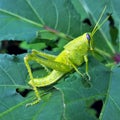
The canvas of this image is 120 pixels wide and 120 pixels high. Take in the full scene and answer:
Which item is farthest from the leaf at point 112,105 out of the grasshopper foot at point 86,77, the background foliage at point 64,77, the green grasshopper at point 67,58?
the green grasshopper at point 67,58

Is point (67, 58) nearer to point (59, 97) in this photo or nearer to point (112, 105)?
point (59, 97)

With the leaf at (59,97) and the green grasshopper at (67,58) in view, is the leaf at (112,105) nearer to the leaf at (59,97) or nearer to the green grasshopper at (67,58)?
the leaf at (59,97)

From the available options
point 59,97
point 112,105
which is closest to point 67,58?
point 59,97

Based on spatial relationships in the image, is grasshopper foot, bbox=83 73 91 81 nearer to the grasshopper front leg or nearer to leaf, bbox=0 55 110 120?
leaf, bbox=0 55 110 120

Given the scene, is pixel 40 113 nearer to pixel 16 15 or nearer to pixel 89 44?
pixel 89 44

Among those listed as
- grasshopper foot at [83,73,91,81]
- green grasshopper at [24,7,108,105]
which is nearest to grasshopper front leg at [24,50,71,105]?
green grasshopper at [24,7,108,105]

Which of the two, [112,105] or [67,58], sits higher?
[67,58]

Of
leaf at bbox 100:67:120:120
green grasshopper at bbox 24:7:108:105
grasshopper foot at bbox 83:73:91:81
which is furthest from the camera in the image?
green grasshopper at bbox 24:7:108:105

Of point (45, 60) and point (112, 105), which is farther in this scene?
point (45, 60)
